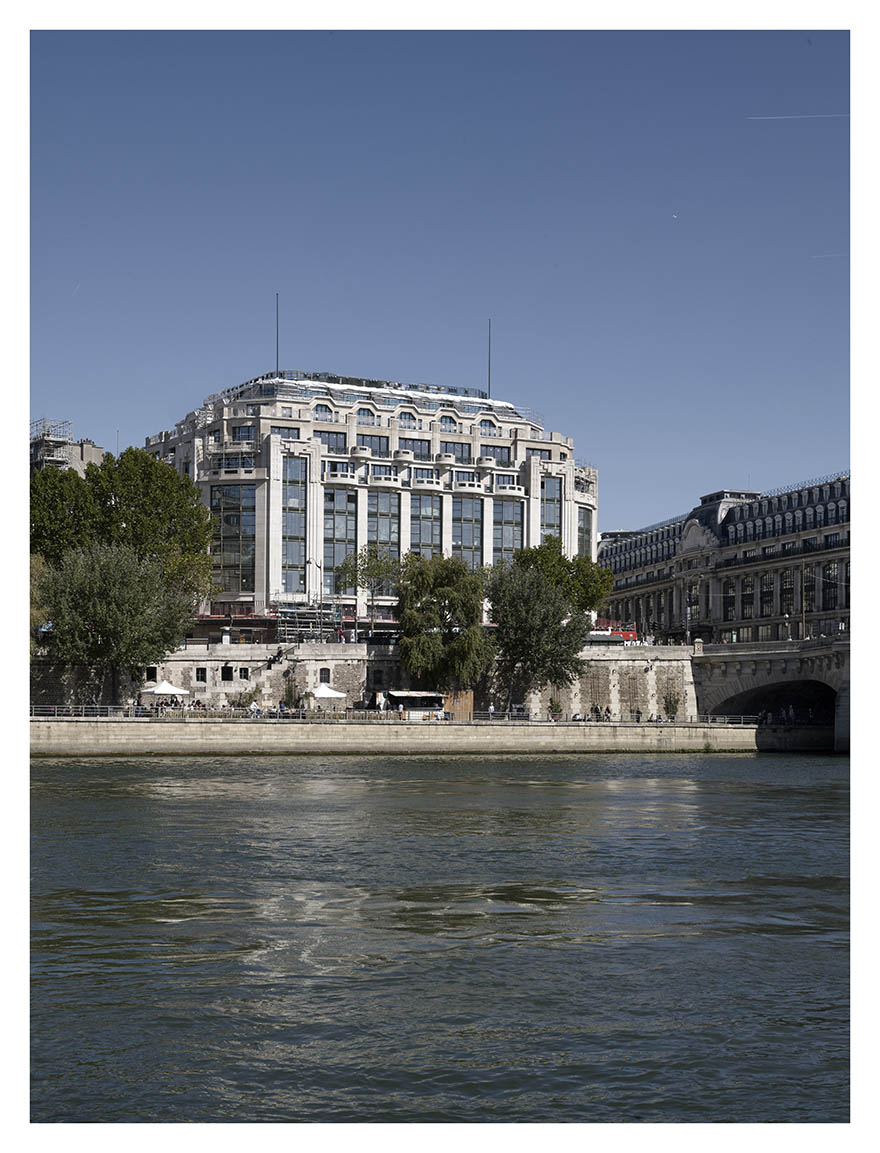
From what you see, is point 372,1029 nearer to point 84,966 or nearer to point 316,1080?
point 316,1080

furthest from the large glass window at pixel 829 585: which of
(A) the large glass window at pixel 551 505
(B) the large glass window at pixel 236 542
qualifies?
(B) the large glass window at pixel 236 542

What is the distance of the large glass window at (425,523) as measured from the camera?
12394 cm

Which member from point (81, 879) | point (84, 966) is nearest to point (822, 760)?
point (81, 879)

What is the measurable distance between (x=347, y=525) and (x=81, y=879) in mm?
92704

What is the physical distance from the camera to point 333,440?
414 ft

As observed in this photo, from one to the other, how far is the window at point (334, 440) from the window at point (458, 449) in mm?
9988

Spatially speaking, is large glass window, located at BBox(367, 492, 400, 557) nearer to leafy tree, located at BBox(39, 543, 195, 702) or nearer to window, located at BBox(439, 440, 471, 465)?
window, located at BBox(439, 440, 471, 465)

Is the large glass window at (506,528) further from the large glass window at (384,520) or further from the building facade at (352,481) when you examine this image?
the large glass window at (384,520)

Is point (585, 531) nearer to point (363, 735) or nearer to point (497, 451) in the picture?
point (497, 451)

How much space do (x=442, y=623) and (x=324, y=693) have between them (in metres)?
9.72

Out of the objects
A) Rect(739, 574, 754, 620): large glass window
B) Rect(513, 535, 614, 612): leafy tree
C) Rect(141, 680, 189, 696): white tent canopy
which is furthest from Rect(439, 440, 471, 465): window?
Rect(141, 680, 189, 696): white tent canopy

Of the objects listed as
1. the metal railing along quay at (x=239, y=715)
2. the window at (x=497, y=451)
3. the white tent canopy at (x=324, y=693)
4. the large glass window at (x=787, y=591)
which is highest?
the window at (x=497, y=451)

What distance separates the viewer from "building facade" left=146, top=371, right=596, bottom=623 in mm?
118375

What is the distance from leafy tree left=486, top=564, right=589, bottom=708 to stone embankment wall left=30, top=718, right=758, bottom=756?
1013 centimetres
